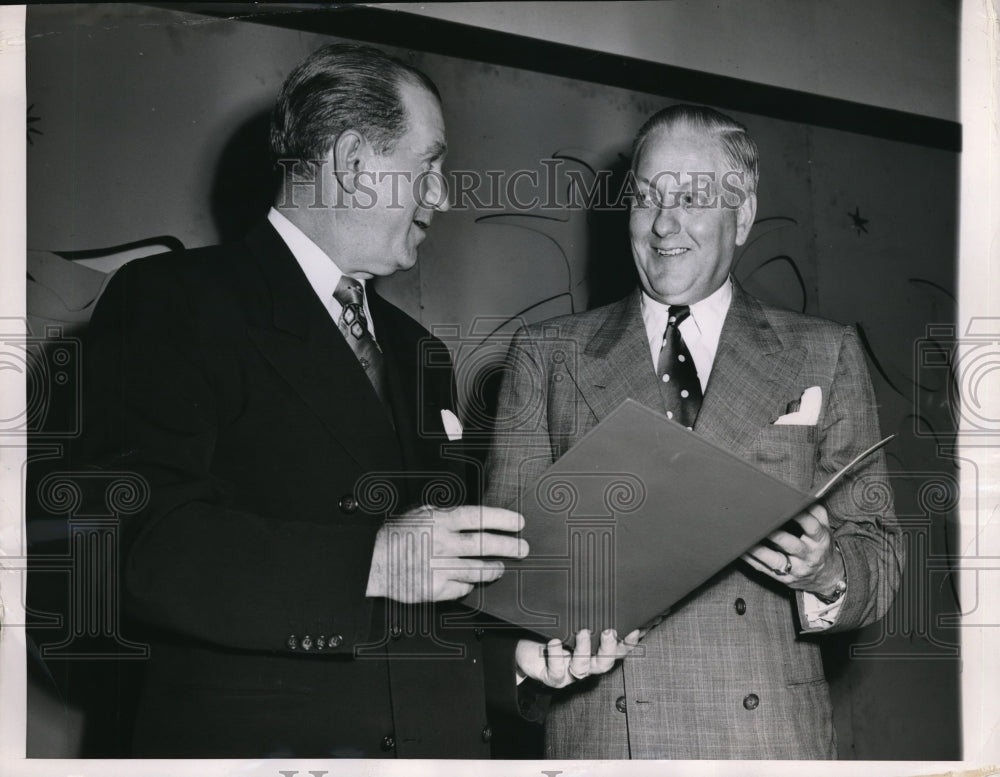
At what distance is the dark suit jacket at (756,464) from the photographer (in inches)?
73.6

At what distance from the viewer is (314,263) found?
1.91 meters

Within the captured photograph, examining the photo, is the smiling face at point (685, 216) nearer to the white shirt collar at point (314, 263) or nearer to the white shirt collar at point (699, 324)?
the white shirt collar at point (699, 324)

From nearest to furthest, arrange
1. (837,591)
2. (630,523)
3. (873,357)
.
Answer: (630,523) → (837,591) → (873,357)

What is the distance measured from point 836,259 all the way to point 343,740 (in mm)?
1250

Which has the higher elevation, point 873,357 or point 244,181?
point 244,181

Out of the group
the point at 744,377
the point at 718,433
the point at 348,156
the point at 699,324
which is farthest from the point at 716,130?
the point at 348,156

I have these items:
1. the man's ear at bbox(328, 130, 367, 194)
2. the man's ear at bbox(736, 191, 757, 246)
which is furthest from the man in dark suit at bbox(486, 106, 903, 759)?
the man's ear at bbox(328, 130, 367, 194)

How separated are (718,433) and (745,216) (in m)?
0.41

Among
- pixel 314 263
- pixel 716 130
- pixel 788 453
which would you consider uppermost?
pixel 716 130

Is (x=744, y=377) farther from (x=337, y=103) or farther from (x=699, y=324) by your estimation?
(x=337, y=103)

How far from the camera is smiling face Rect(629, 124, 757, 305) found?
6.40 feet

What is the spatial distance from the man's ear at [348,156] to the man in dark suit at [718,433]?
1.38ft

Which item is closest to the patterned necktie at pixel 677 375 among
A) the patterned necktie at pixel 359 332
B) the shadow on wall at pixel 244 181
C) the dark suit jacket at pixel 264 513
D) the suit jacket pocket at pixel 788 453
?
the suit jacket pocket at pixel 788 453
